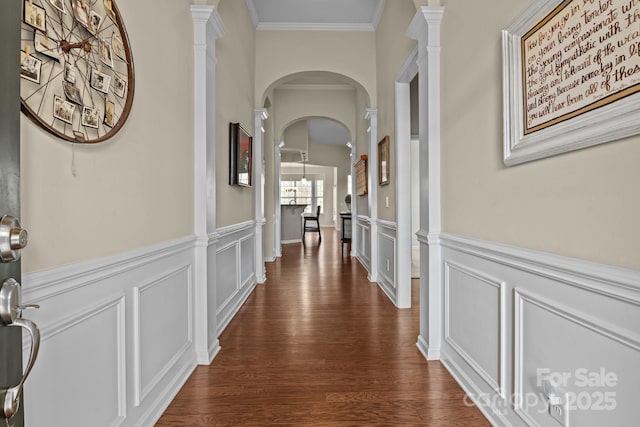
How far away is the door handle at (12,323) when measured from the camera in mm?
696

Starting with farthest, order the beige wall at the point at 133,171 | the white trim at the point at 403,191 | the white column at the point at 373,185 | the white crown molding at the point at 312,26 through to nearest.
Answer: the white column at the point at 373,185
the white crown molding at the point at 312,26
the white trim at the point at 403,191
the beige wall at the point at 133,171

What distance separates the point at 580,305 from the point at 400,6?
3.24 m

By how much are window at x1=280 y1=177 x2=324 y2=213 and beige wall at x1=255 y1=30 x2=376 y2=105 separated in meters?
11.0

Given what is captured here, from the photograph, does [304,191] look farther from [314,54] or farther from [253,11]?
[253,11]

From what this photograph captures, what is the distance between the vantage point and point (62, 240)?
3.96ft

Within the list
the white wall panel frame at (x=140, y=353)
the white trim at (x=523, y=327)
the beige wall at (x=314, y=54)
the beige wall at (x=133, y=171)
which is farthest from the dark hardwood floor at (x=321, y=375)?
the beige wall at (x=314, y=54)

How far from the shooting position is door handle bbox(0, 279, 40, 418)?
0.70 metres

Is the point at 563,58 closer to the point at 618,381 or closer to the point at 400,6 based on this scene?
the point at 618,381

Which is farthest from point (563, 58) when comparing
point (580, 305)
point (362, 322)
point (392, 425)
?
point (362, 322)

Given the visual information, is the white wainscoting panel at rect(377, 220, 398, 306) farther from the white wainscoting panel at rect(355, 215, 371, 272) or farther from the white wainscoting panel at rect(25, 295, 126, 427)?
the white wainscoting panel at rect(25, 295, 126, 427)

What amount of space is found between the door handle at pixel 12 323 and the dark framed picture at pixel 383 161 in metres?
3.69

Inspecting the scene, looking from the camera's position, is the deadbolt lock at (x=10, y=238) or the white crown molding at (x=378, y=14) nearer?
the deadbolt lock at (x=10, y=238)

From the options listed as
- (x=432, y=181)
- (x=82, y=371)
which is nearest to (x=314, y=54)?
(x=432, y=181)

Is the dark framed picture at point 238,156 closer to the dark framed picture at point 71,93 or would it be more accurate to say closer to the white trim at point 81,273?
the white trim at point 81,273
